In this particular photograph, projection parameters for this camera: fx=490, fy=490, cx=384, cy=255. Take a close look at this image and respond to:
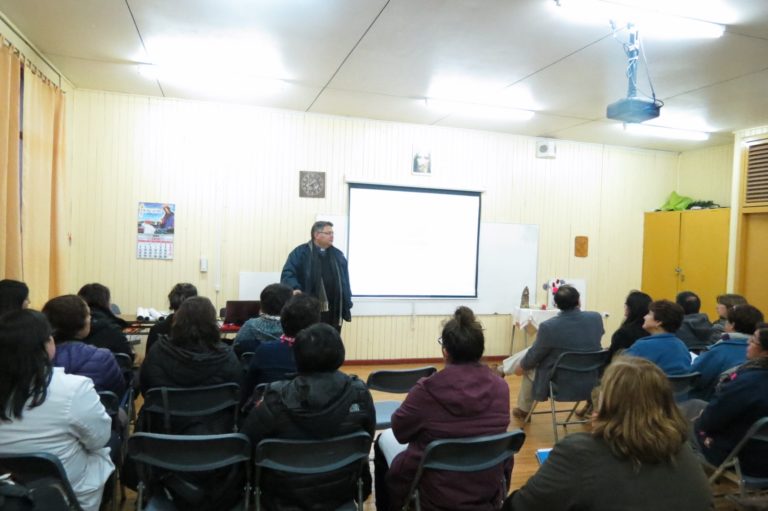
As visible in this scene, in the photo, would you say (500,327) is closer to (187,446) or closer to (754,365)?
(754,365)

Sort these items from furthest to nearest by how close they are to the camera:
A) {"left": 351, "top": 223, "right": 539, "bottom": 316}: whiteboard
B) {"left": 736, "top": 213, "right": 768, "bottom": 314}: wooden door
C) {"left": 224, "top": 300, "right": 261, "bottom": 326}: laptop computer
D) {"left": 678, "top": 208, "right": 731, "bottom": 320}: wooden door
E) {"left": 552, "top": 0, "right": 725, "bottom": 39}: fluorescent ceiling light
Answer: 1. {"left": 351, "top": 223, "right": 539, "bottom": 316}: whiteboard
2. {"left": 678, "top": 208, "right": 731, "bottom": 320}: wooden door
3. {"left": 736, "top": 213, "right": 768, "bottom": 314}: wooden door
4. {"left": 224, "top": 300, "right": 261, "bottom": 326}: laptop computer
5. {"left": 552, "top": 0, "right": 725, "bottom": 39}: fluorescent ceiling light

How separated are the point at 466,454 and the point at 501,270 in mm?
4796

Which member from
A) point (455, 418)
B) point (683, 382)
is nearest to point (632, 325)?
point (683, 382)

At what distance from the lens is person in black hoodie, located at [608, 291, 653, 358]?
3.65 m

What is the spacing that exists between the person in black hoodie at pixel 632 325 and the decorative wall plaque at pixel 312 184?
3.44 meters

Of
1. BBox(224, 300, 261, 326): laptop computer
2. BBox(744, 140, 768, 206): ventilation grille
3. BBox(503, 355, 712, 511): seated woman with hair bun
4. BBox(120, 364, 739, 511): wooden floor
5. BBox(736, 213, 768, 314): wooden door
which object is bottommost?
BBox(120, 364, 739, 511): wooden floor

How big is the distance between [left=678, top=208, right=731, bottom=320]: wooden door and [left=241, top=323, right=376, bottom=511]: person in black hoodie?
20.0 feet

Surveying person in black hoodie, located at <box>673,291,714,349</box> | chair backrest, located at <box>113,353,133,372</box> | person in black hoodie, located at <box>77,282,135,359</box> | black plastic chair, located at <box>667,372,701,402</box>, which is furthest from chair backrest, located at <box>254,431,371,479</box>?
person in black hoodie, located at <box>673,291,714,349</box>

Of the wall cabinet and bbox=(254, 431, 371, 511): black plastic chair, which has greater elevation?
the wall cabinet

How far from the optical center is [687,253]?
6.60m

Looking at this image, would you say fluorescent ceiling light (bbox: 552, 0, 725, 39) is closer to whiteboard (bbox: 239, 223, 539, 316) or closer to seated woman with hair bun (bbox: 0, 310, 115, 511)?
seated woman with hair bun (bbox: 0, 310, 115, 511)

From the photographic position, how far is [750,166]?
5777 mm

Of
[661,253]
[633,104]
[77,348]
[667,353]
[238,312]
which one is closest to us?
[77,348]

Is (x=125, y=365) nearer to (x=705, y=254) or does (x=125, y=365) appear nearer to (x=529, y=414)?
(x=529, y=414)
